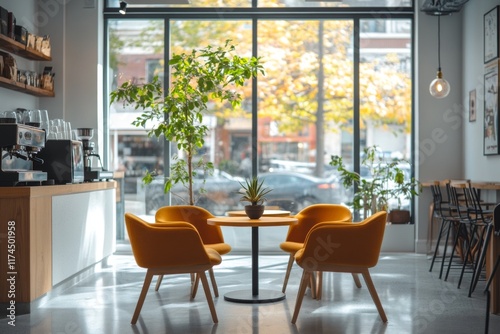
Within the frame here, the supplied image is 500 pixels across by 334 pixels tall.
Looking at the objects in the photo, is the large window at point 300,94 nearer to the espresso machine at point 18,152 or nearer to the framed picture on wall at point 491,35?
the framed picture on wall at point 491,35

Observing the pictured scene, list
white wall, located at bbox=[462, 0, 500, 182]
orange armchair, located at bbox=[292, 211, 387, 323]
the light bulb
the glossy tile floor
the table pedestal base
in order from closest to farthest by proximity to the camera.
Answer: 1. the glossy tile floor
2. orange armchair, located at bbox=[292, 211, 387, 323]
3. the table pedestal base
4. white wall, located at bbox=[462, 0, 500, 182]
5. the light bulb

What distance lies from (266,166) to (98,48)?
2670 millimetres

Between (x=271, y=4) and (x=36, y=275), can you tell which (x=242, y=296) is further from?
(x=271, y=4)

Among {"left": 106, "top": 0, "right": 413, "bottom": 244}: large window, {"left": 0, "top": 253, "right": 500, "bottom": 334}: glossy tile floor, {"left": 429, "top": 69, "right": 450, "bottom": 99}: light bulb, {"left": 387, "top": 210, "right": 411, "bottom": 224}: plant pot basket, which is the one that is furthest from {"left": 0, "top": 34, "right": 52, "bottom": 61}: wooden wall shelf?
{"left": 387, "top": 210, "right": 411, "bottom": 224}: plant pot basket

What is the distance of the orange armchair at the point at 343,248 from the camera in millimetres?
4938

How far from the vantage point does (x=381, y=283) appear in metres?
6.71

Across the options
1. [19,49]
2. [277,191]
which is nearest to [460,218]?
[277,191]

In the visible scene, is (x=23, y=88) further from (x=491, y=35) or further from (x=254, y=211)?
(x=491, y=35)

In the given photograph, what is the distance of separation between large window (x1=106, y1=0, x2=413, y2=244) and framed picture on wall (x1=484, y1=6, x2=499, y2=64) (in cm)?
152

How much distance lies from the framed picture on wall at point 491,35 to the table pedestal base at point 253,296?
373 cm

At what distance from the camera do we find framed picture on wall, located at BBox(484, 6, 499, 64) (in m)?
7.63

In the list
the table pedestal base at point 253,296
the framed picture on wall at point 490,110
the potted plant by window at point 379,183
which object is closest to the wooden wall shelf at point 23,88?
the table pedestal base at point 253,296

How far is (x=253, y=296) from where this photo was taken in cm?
588

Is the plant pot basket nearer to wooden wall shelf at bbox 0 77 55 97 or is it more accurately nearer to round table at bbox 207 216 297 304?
round table at bbox 207 216 297 304
